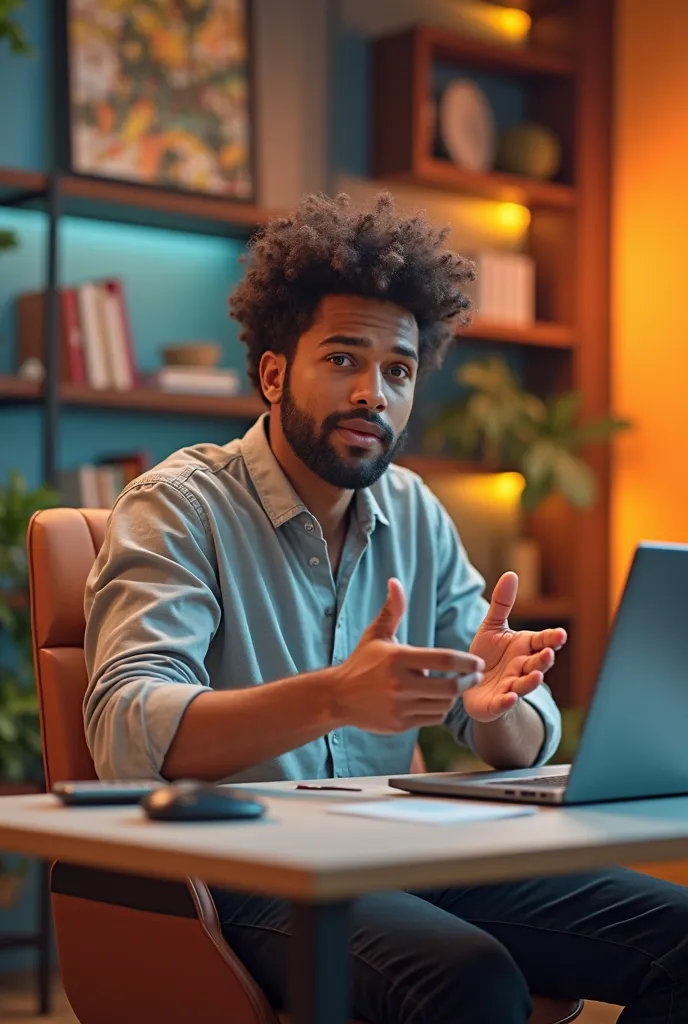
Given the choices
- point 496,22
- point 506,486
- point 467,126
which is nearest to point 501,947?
point 506,486

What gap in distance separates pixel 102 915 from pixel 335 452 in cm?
64

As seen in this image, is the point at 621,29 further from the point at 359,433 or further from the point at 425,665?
the point at 425,665

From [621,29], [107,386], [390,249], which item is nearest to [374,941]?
[390,249]

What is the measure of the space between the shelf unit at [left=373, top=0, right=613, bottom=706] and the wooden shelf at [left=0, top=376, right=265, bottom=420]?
875 millimetres

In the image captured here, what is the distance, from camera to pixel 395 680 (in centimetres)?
134

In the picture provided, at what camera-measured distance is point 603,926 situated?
5.61ft

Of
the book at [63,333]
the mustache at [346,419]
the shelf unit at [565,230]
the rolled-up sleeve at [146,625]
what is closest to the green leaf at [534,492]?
the shelf unit at [565,230]

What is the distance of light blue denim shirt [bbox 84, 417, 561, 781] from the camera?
1.63 metres

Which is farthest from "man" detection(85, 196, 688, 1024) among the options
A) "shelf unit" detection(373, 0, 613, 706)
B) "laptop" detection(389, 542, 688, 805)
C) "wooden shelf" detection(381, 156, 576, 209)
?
"shelf unit" detection(373, 0, 613, 706)

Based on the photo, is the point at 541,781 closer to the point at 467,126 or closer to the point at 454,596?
the point at 454,596

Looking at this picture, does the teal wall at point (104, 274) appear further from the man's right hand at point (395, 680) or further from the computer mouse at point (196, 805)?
the computer mouse at point (196, 805)

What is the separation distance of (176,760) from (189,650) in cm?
16

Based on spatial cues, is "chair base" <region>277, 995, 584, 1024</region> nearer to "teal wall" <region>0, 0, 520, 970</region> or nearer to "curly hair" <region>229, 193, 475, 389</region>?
"curly hair" <region>229, 193, 475, 389</region>

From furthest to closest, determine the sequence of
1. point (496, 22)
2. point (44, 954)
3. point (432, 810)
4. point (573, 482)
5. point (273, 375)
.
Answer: point (496, 22) < point (573, 482) < point (44, 954) < point (273, 375) < point (432, 810)
